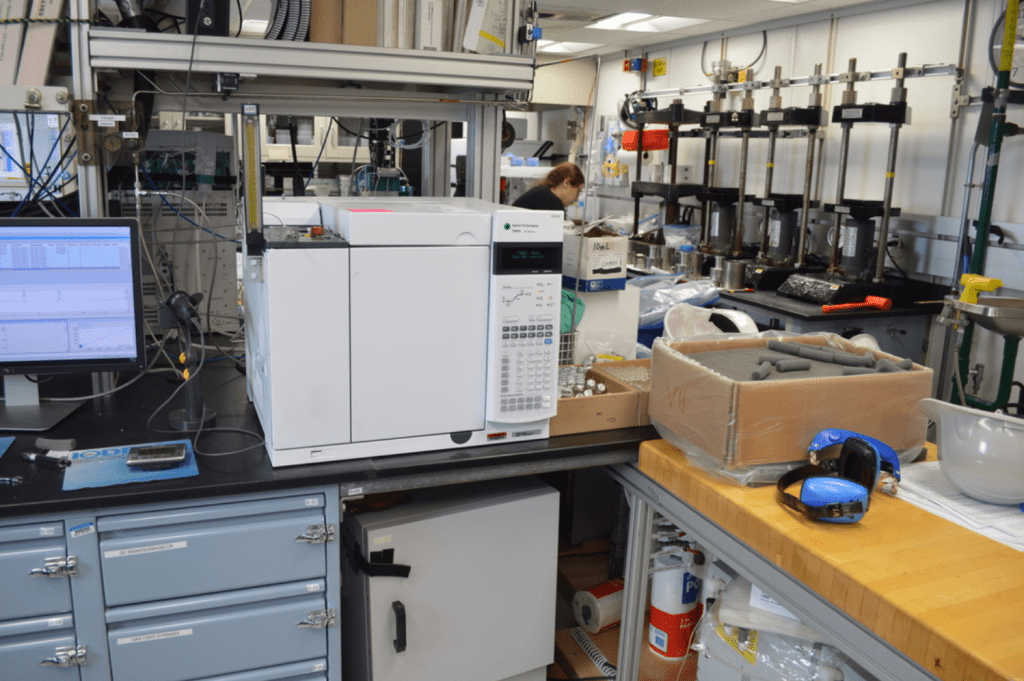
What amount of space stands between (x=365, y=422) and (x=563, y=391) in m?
0.51

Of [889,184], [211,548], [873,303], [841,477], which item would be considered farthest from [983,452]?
[889,184]

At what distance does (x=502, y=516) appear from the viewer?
179 cm

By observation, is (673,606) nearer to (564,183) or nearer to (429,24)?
(429,24)

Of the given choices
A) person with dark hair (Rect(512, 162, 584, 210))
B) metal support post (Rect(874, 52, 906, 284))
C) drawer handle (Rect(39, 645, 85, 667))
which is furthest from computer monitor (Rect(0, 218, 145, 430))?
metal support post (Rect(874, 52, 906, 284))

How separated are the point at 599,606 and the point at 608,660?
0.46ft

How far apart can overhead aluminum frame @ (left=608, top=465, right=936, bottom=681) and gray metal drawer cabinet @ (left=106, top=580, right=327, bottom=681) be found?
0.70 meters

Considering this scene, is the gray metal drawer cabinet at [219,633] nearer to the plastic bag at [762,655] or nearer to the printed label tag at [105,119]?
the plastic bag at [762,655]

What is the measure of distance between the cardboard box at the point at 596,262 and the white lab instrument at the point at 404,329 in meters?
0.57

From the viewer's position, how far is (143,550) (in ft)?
4.76

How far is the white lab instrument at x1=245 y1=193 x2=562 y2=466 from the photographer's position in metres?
1.48

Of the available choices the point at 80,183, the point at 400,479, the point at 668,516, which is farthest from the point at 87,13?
the point at 668,516

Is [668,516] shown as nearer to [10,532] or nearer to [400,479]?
[400,479]

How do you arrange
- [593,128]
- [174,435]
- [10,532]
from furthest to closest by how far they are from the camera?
[593,128] < [174,435] < [10,532]

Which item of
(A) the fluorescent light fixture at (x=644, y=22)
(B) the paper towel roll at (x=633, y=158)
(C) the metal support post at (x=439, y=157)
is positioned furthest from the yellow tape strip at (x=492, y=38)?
(B) the paper towel roll at (x=633, y=158)
